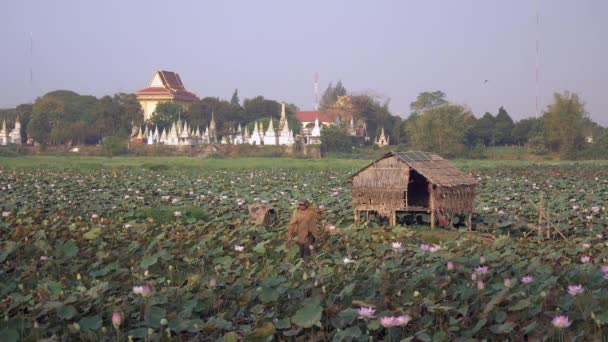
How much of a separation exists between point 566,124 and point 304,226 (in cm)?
3910

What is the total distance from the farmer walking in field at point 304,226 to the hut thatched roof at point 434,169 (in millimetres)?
2787

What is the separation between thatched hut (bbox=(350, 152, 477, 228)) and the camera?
→ 10016 mm

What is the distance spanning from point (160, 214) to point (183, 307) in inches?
242

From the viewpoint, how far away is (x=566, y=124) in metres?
43.2

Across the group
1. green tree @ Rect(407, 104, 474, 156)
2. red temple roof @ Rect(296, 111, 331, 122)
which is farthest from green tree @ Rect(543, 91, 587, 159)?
red temple roof @ Rect(296, 111, 331, 122)

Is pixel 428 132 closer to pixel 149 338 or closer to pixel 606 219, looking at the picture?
pixel 606 219

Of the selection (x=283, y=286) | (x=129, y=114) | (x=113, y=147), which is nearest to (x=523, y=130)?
(x=113, y=147)

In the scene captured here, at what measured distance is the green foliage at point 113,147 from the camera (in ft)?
150

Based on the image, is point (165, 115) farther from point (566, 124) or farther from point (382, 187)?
point (382, 187)

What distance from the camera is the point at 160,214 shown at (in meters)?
10.5

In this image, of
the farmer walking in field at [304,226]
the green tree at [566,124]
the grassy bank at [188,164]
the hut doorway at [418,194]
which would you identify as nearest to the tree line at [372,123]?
the green tree at [566,124]

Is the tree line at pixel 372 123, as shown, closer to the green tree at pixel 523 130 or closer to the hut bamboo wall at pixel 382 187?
the green tree at pixel 523 130

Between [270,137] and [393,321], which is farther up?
[270,137]

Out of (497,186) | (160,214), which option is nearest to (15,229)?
(160,214)
